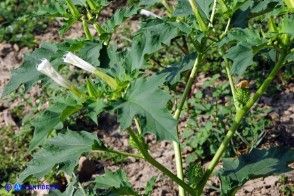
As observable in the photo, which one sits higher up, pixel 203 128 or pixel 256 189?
pixel 203 128

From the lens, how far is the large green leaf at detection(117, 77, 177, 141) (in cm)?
154

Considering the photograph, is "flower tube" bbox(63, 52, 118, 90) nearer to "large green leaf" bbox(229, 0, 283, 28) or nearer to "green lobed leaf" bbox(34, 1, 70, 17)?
"green lobed leaf" bbox(34, 1, 70, 17)

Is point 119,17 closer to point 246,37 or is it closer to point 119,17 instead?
point 119,17

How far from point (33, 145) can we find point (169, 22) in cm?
64

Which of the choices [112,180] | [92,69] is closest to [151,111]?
[92,69]

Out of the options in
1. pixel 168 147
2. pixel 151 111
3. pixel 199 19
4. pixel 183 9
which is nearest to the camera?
pixel 151 111

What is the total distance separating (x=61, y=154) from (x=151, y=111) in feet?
→ 1.42

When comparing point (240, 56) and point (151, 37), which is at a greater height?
point (151, 37)

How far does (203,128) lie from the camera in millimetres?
3154

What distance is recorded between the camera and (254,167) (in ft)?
7.42

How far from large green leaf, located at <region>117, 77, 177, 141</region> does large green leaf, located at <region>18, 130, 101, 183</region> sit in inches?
11.9

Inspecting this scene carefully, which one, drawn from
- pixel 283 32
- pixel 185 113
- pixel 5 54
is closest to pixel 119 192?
pixel 283 32

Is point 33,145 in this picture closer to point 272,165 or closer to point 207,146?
point 272,165

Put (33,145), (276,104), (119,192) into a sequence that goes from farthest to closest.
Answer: (276,104), (119,192), (33,145)
